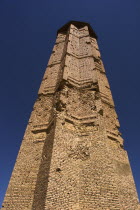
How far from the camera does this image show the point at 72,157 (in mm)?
5180

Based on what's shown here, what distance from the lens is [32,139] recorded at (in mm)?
6215

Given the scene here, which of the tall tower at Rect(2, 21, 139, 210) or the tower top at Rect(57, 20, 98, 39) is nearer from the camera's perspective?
the tall tower at Rect(2, 21, 139, 210)

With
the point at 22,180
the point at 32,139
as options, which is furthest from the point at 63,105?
the point at 22,180

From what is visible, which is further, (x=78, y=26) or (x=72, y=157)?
(x=78, y=26)

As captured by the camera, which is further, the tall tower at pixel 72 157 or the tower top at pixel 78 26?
the tower top at pixel 78 26

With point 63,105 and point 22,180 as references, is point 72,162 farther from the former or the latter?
point 63,105

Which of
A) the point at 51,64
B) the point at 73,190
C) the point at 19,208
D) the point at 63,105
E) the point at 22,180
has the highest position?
the point at 51,64

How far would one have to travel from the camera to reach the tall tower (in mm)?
4329

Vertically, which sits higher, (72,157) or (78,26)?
(78,26)

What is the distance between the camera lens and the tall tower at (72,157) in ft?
14.2

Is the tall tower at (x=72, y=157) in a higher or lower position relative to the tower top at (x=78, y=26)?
lower

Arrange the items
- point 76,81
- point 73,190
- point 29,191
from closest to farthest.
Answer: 1. point 73,190
2. point 29,191
3. point 76,81

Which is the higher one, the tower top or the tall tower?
the tower top

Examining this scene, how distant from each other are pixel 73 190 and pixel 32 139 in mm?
2440
